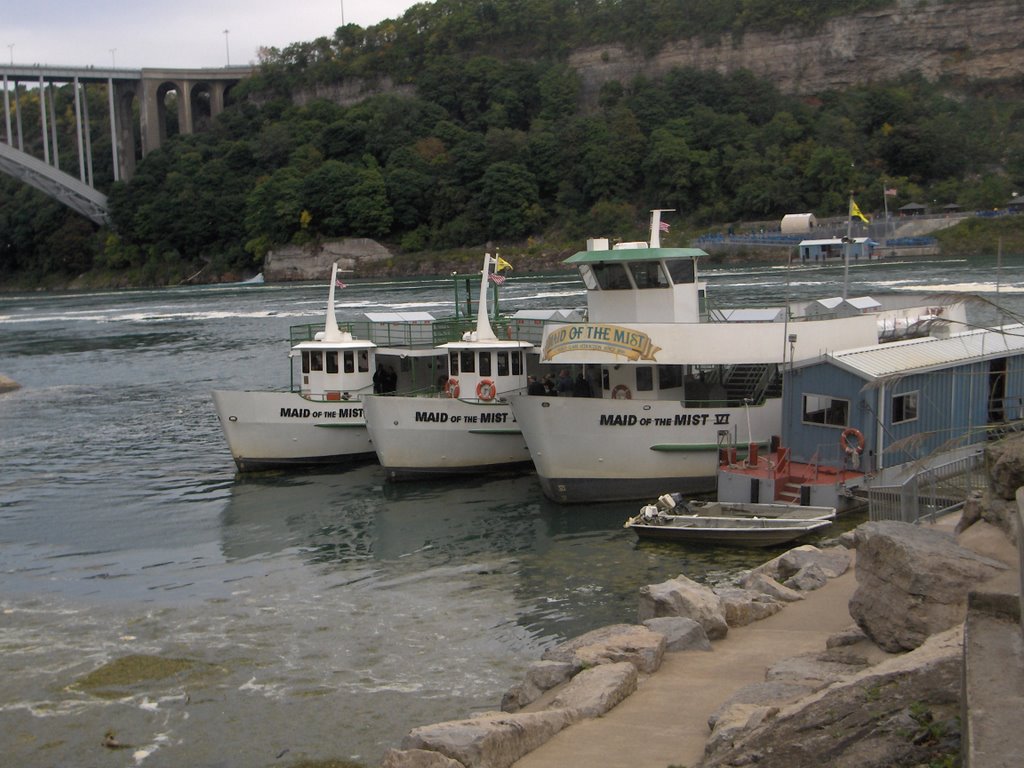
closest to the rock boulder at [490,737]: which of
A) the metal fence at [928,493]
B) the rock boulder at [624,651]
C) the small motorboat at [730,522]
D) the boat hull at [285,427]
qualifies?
the rock boulder at [624,651]

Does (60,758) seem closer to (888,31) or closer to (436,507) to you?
(436,507)

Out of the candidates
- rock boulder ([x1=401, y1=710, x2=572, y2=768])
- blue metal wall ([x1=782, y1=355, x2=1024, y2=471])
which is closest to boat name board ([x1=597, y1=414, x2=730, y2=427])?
blue metal wall ([x1=782, y1=355, x2=1024, y2=471])

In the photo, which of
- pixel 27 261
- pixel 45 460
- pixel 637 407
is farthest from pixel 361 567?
pixel 27 261

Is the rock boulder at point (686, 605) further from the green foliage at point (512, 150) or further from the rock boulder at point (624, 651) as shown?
the green foliage at point (512, 150)

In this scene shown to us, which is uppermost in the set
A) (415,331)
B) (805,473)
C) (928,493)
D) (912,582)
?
(912,582)

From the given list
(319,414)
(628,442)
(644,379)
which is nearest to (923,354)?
(644,379)

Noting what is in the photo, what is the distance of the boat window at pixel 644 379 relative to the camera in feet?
81.8

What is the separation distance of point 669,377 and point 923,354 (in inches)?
190

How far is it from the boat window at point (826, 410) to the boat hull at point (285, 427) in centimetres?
1100

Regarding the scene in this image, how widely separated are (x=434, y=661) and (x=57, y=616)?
6193 millimetres

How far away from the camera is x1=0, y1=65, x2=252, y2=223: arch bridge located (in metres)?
138

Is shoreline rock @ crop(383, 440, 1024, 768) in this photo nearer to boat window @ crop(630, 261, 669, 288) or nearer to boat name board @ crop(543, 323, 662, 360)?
boat name board @ crop(543, 323, 662, 360)

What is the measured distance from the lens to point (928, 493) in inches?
754

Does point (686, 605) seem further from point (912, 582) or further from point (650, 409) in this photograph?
point (650, 409)
